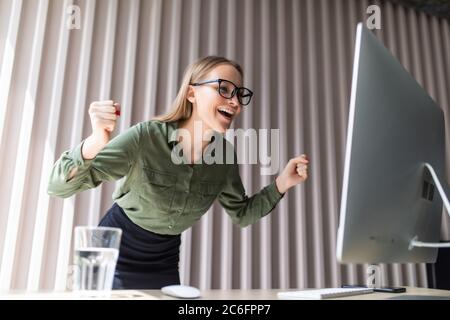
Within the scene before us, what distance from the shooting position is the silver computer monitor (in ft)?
1.96

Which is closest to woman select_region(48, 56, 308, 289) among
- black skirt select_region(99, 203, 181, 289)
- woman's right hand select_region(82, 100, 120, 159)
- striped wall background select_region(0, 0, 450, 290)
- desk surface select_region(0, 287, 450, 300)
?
black skirt select_region(99, 203, 181, 289)

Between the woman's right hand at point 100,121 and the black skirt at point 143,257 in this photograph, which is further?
the black skirt at point 143,257

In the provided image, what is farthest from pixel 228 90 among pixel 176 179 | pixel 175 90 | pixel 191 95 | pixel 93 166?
pixel 175 90

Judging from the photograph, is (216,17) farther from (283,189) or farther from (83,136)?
(283,189)

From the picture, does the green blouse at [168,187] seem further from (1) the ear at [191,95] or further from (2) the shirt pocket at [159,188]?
(1) the ear at [191,95]

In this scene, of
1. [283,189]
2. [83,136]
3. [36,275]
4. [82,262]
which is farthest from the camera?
[83,136]

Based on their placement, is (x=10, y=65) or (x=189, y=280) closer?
(x=10, y=65)

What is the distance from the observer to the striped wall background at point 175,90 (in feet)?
5.21

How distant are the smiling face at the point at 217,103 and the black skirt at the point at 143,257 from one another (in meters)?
0.37

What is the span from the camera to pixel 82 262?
59 cm

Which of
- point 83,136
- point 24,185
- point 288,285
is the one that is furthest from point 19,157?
point 288,285

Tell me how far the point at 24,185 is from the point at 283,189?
1089mm

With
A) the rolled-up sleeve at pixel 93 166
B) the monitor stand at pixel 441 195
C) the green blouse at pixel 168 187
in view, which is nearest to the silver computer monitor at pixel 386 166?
the monitor stand at pixel 441 195

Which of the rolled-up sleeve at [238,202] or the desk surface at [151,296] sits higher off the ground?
the rolled-up sleeve at [238,202]
